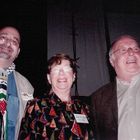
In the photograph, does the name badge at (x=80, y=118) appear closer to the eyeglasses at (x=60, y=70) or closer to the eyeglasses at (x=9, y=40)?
the eyeglasses at (x=60, y=70)

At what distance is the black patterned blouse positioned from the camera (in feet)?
6.99

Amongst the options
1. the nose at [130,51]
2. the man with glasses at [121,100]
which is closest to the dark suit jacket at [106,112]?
the man with glasses at [121,100]

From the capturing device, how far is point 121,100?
2611 millimetres

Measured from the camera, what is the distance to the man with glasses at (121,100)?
7.81ft

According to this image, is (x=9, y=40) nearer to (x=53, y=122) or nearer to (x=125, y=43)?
(x=53, y=122)

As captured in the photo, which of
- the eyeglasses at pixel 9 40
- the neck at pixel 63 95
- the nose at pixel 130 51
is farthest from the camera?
the nose at pixel 130 51

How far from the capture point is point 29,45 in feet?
17.8

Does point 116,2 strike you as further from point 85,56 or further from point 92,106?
point 92,106

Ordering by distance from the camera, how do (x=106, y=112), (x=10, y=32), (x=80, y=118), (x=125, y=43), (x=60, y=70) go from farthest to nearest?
(x=125, y=43), (x=10, y=32), (x=106, y=112), (x=60, y=70), (x=80, y=118)

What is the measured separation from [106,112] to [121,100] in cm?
18

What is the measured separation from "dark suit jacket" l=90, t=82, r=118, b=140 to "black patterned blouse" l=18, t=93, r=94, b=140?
17 centimetres

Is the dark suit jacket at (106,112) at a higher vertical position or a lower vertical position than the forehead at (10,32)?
lower

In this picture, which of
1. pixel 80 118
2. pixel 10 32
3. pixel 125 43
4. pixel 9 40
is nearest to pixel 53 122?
pixel 80 118

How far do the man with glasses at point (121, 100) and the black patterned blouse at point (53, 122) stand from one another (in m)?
0.20
